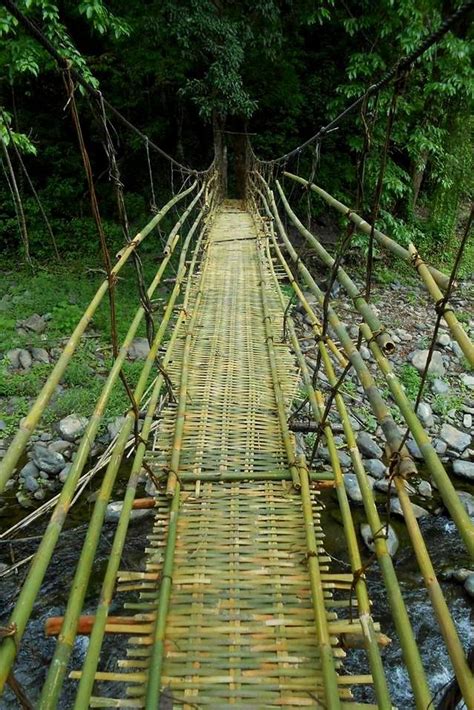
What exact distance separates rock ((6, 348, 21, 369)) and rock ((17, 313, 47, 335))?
0.35 meters

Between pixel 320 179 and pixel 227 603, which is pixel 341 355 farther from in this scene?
pixel 320 179

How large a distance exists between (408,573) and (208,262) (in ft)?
7.02

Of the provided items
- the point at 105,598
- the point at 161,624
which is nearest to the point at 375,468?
the point at 161,624

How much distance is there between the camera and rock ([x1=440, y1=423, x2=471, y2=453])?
3152 mm

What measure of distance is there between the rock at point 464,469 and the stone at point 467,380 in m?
1.00

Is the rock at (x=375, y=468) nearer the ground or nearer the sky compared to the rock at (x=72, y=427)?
nearer the ground

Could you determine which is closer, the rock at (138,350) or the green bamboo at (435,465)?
the green bamboo at (435,465)

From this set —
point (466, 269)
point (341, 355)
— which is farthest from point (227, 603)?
point (466, 269)

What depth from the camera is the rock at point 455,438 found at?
3.15 meters

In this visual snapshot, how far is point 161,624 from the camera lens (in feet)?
3.17

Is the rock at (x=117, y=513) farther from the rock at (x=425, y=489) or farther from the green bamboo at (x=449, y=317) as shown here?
the green bamboo at (x=449, y=317)

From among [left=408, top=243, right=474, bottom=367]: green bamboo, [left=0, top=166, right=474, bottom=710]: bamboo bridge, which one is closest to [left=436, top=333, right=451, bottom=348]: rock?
[left=0, top=166, right=474, bottom=710]: bamboo bridge

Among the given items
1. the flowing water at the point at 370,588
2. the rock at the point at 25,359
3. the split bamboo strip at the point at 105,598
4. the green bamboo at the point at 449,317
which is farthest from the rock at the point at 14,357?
the green bamboo at the point at 449,317

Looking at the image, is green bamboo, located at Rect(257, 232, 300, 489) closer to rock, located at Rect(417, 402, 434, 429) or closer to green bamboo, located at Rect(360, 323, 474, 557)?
green bamboo, located at Rect(360, 323, 474, 557)
